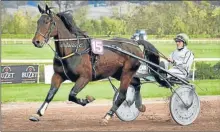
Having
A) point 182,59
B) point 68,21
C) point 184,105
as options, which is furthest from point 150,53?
point 68,21

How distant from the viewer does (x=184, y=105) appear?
8938 millimetres

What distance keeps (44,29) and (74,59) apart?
56 cm

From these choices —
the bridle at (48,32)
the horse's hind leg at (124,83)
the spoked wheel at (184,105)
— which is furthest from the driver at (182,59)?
the bridle at (48,32)

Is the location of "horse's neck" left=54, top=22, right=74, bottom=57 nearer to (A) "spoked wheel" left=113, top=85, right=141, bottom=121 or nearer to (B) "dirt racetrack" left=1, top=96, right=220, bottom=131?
(B) "dirt racetrack" left=1, top=96, right=220, bottom=131

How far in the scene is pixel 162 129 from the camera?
8359 millimetres

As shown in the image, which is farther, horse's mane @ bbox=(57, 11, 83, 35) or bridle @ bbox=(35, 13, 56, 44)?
horse's mane @ bbox=(57, 11, 83, 35)

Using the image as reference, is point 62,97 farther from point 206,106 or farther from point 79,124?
point 79,124

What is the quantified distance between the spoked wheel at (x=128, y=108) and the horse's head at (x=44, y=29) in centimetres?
176

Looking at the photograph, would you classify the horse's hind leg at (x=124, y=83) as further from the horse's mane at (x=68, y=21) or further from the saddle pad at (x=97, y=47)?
the horse's mane at (x=68, y=21)

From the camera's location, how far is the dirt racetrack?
27.6 feet

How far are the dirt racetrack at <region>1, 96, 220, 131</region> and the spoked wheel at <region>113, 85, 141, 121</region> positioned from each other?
110mm

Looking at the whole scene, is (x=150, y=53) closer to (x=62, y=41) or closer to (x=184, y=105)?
(x=184, y=105)

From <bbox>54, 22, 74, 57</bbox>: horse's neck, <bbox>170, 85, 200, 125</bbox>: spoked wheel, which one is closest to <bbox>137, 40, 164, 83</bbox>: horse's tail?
<bbox>170, 85, 200, 125</bbox>: spoked wheel

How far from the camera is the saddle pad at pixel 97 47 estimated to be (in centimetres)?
833
